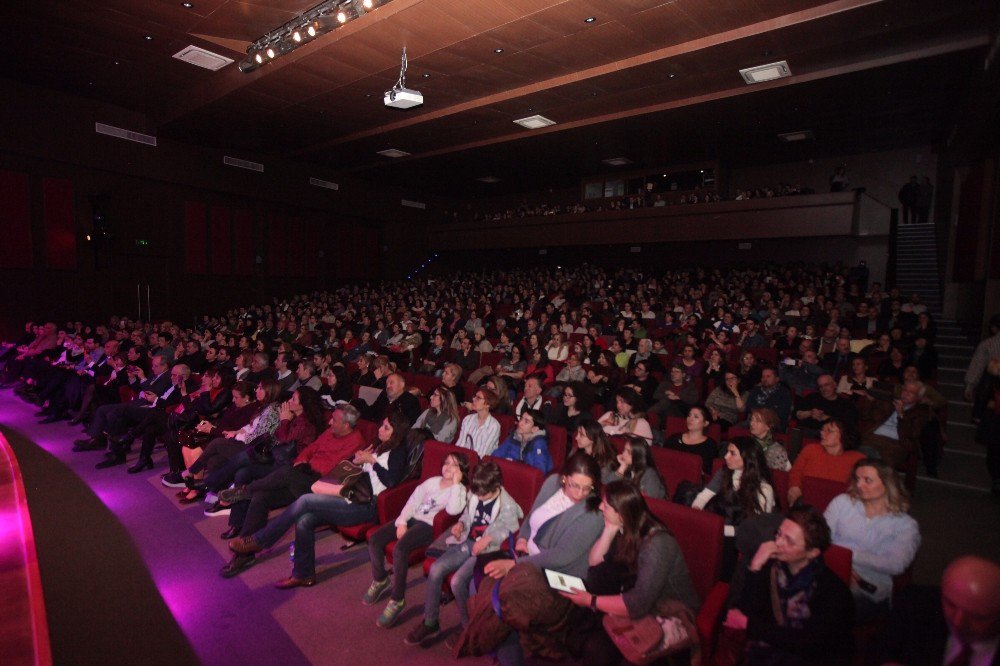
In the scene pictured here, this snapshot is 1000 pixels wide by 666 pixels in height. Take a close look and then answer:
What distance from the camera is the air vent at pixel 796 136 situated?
10757 mm

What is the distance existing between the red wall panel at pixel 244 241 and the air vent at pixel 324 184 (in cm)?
200

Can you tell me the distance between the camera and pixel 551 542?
2502 mm

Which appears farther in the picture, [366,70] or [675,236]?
[675,236]

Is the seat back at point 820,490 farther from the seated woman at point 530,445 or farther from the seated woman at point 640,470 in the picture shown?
the seated woman at point 530,445

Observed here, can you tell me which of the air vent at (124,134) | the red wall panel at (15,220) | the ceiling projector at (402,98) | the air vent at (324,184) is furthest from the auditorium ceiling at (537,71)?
the air vent at (324,184)

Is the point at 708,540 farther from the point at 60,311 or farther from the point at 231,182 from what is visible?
the point at 231,182

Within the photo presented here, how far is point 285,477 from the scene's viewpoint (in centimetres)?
359

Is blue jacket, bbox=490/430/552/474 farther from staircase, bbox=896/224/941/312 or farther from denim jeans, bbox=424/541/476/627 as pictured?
staircase, bbox=896/224/941/312

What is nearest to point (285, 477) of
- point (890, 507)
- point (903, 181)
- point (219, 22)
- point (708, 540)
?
point (708, 540)

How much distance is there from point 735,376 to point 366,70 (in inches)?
254

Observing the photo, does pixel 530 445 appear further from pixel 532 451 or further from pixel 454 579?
pixel 454 579

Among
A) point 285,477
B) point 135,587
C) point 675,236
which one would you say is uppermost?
point 675,236

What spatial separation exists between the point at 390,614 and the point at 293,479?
1305 mm

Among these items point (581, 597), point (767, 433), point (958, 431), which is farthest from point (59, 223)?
point (958, 431)
